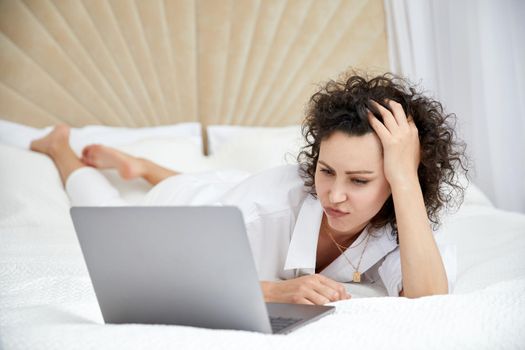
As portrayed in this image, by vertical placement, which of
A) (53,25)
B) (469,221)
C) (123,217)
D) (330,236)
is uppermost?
(53,25)

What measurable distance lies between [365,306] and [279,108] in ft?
7.57

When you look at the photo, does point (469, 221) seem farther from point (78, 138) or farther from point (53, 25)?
point (53, 25)

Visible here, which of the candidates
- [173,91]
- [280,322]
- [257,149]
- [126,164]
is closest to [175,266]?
[280,322]

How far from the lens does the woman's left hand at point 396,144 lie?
1419mm

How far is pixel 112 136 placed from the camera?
2.98 meters

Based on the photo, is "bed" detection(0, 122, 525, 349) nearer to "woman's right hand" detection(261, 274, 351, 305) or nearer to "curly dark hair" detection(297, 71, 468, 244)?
"woman's right hand" detection(261, 274, 351, 305)

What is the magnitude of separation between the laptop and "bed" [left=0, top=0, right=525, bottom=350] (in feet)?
1.80

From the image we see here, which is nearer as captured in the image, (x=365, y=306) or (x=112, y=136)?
(x=365, y=306)

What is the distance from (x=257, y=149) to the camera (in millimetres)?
2887

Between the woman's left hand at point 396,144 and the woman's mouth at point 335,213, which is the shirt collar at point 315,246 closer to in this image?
the woman's mouth at point 335,213

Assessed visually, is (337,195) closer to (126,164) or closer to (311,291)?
(311,291)

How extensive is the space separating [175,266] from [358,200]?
0.57 metres

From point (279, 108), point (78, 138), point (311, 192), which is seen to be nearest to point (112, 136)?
point (78, 138)

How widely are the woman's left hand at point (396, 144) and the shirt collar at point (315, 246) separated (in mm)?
242
